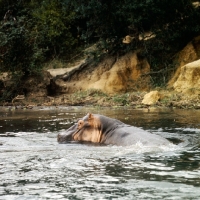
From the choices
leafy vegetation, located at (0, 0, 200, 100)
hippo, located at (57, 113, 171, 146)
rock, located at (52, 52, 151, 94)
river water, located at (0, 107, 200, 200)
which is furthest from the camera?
rock, located at (52, 52, 151, 94)

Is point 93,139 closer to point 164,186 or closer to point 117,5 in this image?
point 164,186

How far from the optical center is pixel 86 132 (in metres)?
8.70

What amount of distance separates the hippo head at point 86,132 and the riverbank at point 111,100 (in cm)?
836

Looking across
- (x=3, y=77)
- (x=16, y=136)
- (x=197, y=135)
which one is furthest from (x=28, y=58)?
(x=197, y=135)

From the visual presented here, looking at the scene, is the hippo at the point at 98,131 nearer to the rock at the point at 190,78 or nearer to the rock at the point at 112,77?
the rock at the point at 190,78

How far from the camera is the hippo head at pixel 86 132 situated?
28.2 ft

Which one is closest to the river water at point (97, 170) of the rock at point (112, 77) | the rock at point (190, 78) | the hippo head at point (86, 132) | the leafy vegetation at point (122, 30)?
the hippo head at point (86, 132)

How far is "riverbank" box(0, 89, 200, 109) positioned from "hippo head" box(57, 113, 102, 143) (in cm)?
836

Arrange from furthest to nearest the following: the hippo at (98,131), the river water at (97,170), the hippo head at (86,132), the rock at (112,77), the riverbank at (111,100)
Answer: the rock at (112,77)
the riverbank at (111,100)
the hippo head at (86,132)
the hippo at (98,131)
the river water at (97,170)

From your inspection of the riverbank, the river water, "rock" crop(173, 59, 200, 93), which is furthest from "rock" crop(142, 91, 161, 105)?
the river water

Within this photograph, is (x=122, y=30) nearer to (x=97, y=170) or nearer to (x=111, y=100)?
(x=111, y=100)

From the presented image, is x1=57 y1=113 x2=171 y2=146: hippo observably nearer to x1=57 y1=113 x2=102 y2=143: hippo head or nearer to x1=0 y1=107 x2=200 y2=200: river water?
x1=57 y1=113 x2=102 y2=143: hippo head

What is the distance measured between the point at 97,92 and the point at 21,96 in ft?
13.1

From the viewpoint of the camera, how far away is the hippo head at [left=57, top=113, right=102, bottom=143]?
8609 millimetres
